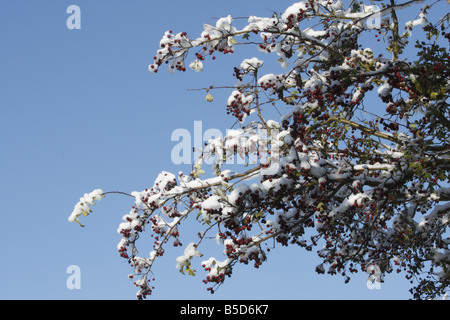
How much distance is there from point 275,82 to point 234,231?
2.60 m

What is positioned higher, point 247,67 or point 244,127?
point 247,67

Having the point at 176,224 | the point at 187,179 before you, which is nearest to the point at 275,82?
the point at 187,179

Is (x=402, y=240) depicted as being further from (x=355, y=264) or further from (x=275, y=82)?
(x=275, y=82)

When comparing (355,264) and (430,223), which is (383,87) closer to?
(430,223)

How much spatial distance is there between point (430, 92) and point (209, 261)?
4.50 m

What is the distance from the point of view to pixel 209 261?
9.07 m

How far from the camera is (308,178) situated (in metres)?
8.78

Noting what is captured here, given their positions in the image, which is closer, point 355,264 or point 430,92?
point 430,92
